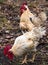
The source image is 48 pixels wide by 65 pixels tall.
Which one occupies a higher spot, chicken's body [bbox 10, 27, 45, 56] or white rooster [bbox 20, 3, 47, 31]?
white rooster [bbox 20, 3, 47, 31]

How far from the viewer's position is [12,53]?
5.90m

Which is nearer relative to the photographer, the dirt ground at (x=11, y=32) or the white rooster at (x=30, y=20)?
the dirt ground at (x=11, y=32)

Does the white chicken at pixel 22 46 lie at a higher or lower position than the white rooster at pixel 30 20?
lower

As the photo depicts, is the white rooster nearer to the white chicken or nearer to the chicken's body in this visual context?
the chicken's body

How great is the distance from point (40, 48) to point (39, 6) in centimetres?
327

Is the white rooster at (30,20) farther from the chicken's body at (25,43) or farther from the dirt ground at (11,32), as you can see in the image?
the chicken's body at (25,43)

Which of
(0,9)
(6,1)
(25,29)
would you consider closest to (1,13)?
(0,9)

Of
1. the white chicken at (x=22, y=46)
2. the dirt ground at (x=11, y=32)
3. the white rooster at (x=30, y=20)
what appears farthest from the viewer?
the white rooster at (x=30, y=20)

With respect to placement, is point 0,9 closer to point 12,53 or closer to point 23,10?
point 23,10

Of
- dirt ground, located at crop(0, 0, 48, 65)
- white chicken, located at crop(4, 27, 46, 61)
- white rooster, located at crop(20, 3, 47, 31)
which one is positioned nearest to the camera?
white chicken, located at crop(4, 27, 46, 61)

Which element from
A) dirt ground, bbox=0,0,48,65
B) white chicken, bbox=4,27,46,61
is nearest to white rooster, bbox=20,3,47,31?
dirt ground, bbox=0,0,48,65

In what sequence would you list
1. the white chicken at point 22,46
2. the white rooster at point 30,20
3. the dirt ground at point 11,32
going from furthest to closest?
1. the white rooster at point 30,20
2. the dirt ground at point 11,32
3. the white chicken at point 22,46

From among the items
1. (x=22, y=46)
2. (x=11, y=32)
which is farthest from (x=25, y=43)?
(x=11, y=32)

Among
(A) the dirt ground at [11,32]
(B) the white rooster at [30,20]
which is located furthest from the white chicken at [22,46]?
(B) the white rooster at [30,20]
